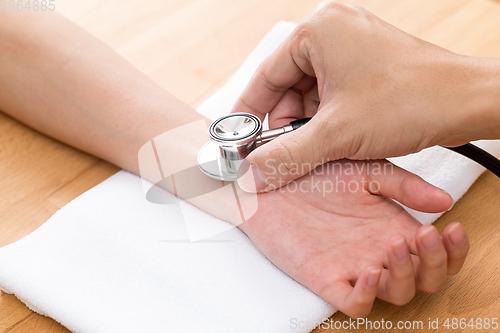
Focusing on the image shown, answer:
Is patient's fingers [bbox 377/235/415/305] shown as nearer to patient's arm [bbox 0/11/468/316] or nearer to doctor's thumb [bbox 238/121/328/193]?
patient's arm [bbox 0/11/468/316]

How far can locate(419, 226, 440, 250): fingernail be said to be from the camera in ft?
1.99

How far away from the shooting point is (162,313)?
72 cm

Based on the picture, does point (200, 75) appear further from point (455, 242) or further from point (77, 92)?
point (455, 242)

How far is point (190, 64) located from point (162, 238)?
2.00ft

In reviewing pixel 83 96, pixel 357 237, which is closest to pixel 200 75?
pixel 83 96

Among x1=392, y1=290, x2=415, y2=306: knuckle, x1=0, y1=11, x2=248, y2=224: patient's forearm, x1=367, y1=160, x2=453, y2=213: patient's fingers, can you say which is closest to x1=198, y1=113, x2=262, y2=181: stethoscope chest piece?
x1=0, y1=11, x2=248, y2=224: patient's forearm

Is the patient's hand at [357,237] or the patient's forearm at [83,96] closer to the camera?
the patient's hand at [357,237]

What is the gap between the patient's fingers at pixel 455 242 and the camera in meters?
0.62

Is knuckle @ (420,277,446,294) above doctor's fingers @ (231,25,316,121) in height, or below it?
below

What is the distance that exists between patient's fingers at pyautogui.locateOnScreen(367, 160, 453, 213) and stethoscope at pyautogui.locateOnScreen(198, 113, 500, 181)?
0.14m

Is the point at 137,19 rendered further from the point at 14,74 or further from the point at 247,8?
the point at 14,74

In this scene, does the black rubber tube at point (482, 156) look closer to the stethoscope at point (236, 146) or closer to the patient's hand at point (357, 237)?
the stethoscope at point (236, 146)

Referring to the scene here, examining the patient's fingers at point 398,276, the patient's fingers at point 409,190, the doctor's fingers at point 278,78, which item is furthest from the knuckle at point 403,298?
the doctor's fingers at point 278,78

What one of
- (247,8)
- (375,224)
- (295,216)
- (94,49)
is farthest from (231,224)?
(247,8)
